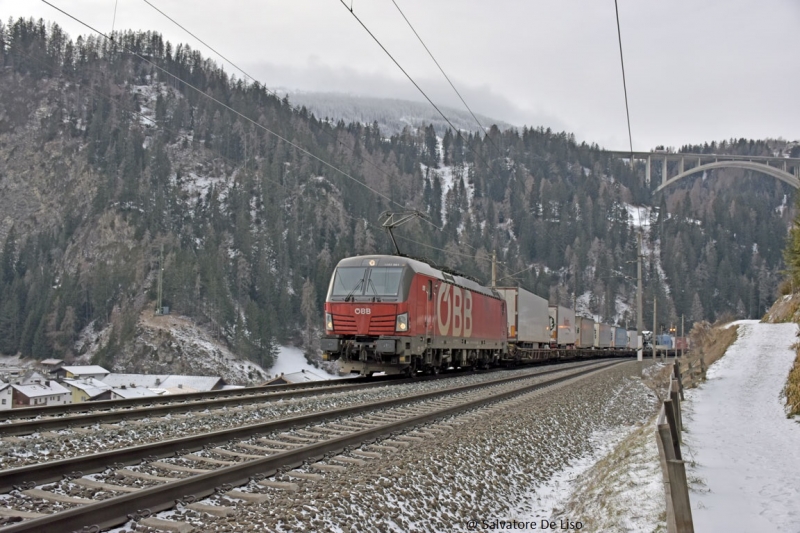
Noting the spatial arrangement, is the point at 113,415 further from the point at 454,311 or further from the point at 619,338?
the point at 619,338

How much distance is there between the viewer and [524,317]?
36281 millimetres

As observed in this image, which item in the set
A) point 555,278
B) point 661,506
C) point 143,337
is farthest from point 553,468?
point 555,278

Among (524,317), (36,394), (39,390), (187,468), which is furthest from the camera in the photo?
(39,390)

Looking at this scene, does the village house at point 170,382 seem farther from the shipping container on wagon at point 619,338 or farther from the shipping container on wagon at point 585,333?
the shipping container on wagon at point 619,338

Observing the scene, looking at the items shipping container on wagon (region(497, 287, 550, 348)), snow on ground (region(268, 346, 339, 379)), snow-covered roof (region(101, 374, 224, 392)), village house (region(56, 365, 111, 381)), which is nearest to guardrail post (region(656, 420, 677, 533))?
shipping container on wagon (region(497, 287, 550, 348))

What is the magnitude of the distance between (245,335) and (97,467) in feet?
299

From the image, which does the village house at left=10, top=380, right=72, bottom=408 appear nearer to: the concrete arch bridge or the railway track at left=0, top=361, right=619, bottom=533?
the railway track at left=0, top=361, right=619, bottom=533

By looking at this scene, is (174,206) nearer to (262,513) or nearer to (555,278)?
(555,278)

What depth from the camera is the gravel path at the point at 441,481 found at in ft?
18.3

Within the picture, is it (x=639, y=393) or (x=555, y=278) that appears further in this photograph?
(x=555, y=278)

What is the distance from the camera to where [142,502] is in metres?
5.31

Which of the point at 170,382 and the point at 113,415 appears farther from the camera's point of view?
the point at 170,382

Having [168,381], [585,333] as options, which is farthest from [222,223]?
[585,333]

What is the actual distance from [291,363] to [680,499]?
97.2m
